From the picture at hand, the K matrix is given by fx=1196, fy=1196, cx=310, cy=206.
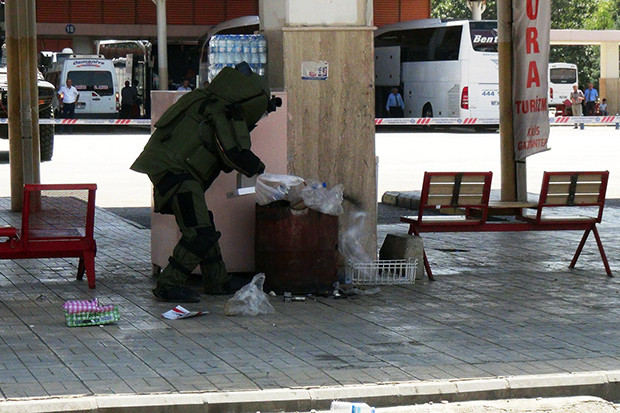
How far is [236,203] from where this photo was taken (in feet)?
31.1

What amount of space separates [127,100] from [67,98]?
3.17 meters

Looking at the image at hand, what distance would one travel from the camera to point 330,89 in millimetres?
9719

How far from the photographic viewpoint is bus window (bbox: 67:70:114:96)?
4028cm

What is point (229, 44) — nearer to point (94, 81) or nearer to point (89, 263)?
point (89, 263)

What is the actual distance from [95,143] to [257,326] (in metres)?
24.9

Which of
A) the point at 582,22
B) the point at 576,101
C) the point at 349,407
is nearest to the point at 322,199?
the point at 349,407

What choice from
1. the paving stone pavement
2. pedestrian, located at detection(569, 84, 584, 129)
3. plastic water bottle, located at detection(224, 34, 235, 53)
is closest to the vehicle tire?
the paving stone pavement

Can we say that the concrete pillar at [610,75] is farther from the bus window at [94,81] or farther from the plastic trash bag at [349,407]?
the plastic trash bag at [349,407]

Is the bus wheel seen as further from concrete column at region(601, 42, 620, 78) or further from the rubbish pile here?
the rubbish pile

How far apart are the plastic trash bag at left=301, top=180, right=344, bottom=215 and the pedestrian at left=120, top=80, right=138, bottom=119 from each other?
108 feet

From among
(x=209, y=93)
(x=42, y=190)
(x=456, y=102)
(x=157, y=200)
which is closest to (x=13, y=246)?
(x=42, y=190)

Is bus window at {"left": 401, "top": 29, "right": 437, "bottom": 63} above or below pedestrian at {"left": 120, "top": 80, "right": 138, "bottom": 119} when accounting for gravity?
above

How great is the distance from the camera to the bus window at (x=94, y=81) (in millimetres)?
40281

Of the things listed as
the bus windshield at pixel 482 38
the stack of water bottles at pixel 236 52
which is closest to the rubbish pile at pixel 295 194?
the stack of water bottles at pixel 236 52
